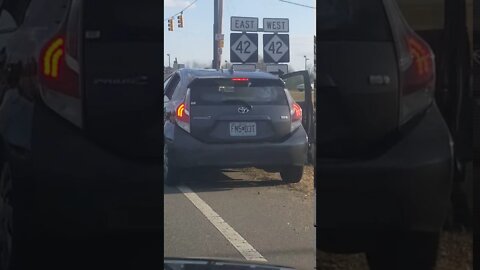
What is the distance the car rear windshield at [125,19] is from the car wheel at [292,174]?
64 centimetres

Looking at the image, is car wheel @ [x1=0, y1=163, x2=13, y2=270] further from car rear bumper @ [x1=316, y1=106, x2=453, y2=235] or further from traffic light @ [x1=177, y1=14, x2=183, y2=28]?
car rear bumper @ [x1=316, y1=106, x2=453, y2=235]

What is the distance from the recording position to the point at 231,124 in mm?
2135

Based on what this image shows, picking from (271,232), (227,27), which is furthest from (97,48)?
(271,232)

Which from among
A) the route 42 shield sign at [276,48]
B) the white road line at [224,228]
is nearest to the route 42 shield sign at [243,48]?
the route 42 shield sign at [276,48]

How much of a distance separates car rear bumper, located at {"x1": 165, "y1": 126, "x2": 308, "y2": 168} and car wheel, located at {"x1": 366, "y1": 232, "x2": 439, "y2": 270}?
1.27 ft

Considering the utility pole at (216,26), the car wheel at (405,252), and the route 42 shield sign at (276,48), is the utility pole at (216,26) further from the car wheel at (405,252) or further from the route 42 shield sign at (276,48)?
the car wheel at (405,252)

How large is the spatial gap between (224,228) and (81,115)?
0.64 meters

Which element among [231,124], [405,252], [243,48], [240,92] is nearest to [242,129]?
[231,124]

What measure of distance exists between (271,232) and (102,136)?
68 cm

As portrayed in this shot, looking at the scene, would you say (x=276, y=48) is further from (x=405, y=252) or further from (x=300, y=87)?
(x=405, y=252)

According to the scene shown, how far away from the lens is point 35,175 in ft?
6.44

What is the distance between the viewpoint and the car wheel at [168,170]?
6.78ft

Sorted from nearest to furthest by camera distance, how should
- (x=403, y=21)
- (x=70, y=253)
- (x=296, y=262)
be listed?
1. (x=403, y=21)
2. (x=70, y=253)
3. (x=296, y=262)

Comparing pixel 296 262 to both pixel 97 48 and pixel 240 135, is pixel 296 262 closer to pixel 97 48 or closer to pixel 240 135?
pixel 240 135
